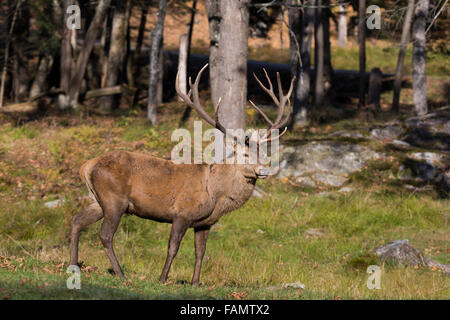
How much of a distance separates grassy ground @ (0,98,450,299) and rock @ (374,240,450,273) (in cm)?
21

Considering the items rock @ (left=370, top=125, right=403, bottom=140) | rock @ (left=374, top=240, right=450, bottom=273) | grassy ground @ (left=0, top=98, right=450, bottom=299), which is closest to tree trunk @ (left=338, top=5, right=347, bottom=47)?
rock @ (left=370, top=125, right=403, bottom=140)

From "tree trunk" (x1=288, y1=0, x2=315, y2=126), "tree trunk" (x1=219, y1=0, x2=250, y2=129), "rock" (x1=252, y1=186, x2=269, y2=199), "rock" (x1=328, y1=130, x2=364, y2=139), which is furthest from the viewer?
"tree trunk" (x1=288, y1=0, x2=315, y2=126)

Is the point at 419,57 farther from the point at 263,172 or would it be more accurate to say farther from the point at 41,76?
the point at 41,76

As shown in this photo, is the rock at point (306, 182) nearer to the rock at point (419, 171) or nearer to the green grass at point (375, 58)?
the rock at point (419, 171)

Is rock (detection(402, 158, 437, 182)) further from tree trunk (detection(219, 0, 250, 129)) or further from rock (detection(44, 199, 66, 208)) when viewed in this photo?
rock (detection(44, 199, 66, 208))

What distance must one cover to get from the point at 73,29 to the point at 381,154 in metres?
10.8

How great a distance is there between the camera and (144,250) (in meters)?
10.5

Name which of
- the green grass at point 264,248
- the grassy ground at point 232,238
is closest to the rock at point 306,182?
the grassy ground at point 232,238

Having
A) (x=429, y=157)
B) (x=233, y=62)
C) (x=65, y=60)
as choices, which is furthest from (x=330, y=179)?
(x=65, y=60)

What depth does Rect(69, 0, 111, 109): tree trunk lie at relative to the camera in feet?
62.6

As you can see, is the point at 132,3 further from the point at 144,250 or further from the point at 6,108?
the point at 144,250

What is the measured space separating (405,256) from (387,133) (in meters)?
7.21

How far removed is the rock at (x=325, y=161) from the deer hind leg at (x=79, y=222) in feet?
22.1

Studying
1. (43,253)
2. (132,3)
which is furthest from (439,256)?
(132,3)
